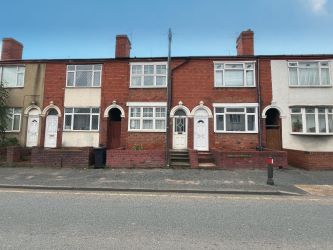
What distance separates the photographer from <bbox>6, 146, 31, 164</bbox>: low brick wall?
1445cm

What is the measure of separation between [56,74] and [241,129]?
13.5 meters

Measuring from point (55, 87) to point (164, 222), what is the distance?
51.5 ft

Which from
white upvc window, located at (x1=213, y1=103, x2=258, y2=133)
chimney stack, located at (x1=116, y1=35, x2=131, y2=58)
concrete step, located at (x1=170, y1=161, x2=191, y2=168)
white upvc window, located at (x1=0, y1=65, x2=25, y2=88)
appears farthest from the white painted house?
white upvc window, located at (x1=0, y1=65, x2=25, y2=88)

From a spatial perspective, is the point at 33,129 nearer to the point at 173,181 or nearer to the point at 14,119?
the point at 14,119

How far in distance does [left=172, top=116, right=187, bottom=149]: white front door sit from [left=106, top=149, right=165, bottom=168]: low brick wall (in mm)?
3454

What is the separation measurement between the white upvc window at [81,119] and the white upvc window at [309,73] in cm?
1343

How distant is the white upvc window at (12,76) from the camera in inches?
722

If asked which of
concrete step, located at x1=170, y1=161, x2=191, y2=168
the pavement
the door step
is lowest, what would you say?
the pavement

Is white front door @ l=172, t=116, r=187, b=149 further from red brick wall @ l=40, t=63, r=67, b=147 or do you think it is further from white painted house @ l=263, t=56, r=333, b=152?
red brick wall @ l=40, t=63, r=67, b=147

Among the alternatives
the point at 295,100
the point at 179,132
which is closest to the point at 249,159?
the point at 179,132

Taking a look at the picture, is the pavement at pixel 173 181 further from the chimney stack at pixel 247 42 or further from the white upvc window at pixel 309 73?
the chimney stack at pixel 247 42

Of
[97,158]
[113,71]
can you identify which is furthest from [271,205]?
[113,71]

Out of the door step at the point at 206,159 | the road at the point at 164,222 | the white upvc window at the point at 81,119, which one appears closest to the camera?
the road at the point at 164,222

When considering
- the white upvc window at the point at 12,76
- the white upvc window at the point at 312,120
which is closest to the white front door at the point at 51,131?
the white upvc window at the point at 12,76
